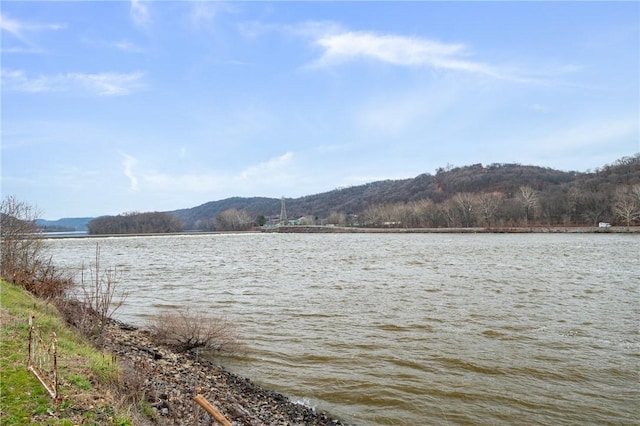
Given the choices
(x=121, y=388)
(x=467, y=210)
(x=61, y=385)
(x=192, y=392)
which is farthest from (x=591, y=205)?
(x=61, y=385)

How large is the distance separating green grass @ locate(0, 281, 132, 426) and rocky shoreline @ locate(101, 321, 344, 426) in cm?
63

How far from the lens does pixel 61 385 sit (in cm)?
727

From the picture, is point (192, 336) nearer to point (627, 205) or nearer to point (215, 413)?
point (215, 413)

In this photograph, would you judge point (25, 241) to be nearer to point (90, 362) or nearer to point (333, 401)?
point (90, 362)

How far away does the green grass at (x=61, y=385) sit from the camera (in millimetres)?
6184

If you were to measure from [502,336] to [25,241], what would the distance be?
2613cm

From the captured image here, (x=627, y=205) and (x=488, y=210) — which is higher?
(x=488, y=210)

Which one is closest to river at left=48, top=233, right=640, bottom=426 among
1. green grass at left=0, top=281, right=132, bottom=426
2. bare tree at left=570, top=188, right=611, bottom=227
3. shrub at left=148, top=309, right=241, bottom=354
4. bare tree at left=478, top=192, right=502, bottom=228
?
shrub at left=148, top=309, right=241, bottom=354

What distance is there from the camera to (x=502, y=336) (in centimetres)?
1569

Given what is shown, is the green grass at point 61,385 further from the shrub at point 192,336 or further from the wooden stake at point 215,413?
the shrub at point 192,336

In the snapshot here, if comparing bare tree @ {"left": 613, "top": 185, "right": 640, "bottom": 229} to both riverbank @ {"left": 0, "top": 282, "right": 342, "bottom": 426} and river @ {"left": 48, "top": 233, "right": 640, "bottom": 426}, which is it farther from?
riverbank @ {"left": 0, "top": 282, "right": 342, "bottom": 426}

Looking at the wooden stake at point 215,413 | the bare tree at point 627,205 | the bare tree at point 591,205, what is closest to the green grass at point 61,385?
the wooden stake at point 215,413

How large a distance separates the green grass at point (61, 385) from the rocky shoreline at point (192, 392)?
632 millimetres

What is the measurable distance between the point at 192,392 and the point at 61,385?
129 inches
